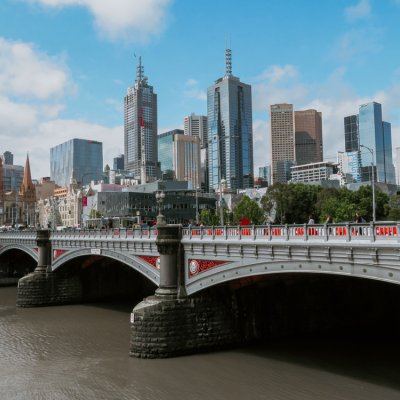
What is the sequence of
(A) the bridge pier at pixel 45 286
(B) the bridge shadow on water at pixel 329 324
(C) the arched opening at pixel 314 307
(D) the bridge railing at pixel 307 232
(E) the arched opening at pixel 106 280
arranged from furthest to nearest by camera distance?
(E) the arched opening at pixel 106 280, (A) the bridge pier at pixel 45 286, (C) the arched opening at pixel 314 307, (B) the bridge shadow on water at pixel 329 324, (D) the bridge railing at pixel 307 232

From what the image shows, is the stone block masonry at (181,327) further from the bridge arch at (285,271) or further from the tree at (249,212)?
the tree at (249,212)

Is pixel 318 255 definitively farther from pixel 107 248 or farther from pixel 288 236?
pixel 107 248

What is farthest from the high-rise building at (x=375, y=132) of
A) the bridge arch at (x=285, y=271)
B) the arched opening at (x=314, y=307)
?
the bridge arch at (x=285, y=271)

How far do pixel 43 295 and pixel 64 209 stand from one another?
371 ft

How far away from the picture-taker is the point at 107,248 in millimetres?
37531

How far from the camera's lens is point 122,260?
116 ft

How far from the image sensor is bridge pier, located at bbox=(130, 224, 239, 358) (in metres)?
26.0

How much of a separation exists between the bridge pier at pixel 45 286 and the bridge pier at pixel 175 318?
809 inches

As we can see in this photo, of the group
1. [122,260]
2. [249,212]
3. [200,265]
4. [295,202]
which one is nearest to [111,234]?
[122,260]

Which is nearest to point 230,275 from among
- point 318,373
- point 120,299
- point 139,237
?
point 318,373

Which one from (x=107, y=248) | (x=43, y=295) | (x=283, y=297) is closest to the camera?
(x=283, y=297)

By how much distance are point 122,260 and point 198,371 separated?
13399 millimetres

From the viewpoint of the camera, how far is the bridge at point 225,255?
1875cm

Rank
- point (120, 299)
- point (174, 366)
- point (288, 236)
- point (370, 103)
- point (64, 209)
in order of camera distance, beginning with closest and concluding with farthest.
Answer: point (288, 236) → point (174, 366) → point (120, 299) → point (64, 209) → point (370, 103)
